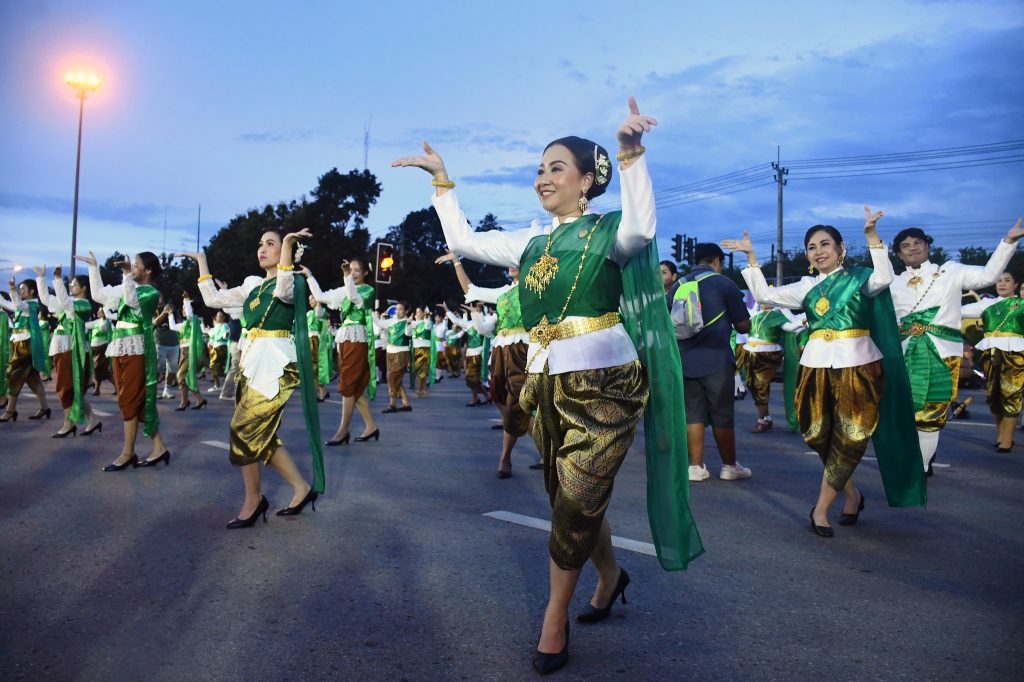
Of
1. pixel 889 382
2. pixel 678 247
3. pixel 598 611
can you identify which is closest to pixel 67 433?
Answer: pixel 598 611

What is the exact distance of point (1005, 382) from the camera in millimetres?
8969

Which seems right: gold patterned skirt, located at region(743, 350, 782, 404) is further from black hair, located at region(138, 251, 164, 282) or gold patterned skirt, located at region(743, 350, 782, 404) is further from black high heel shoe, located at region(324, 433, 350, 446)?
black hair, located at region(138, 251, 164, 282)

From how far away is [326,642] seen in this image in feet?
10.8

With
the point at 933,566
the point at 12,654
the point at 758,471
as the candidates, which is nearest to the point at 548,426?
the point at 12,654

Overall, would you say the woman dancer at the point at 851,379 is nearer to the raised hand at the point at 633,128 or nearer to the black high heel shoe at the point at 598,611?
the black high heel shoe at the point at 598,611

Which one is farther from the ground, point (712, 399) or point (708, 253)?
point (708, 253)

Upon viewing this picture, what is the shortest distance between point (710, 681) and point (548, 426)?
1097 millimetres

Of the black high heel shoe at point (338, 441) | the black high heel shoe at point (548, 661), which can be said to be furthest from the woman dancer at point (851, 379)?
the black high heel shoe at point (338, 441)

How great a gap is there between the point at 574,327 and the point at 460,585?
63.3 inches

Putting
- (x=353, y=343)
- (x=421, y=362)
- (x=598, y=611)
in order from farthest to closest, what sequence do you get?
(x=421, y=362) < (x=353, y=343) < (x=598, y=611)

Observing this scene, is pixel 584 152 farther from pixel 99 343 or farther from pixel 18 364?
pixel 18 364

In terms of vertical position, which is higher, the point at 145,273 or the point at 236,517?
the point at 145,273

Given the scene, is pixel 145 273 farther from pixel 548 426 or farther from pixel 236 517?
pixel 548 426

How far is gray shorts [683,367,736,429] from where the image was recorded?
6.99 meters
